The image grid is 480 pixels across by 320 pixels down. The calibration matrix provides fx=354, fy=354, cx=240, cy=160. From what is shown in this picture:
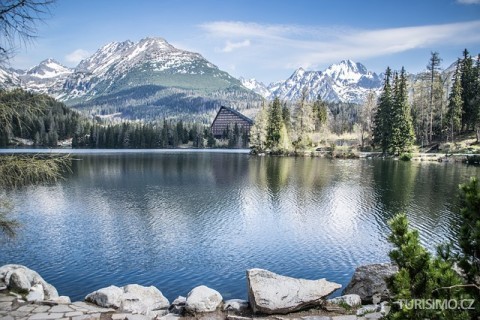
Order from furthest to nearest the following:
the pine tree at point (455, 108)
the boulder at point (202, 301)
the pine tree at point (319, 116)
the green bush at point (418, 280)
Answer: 1. the pine tree at point (319, 116)
2. the pine tree at point (455, 108)
3. the boulder at point (202, 301)
4. the green bush at point (418, 280)

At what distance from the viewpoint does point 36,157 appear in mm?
13297

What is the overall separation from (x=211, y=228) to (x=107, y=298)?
17.6 m

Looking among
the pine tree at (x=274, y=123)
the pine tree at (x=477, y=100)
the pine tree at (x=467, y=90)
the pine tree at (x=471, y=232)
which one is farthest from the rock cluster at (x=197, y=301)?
the pine tree at (x=274, y=123)

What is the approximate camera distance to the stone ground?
11555 mm

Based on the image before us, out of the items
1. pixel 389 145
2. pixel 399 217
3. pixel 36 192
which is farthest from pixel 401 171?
pixel 399 217

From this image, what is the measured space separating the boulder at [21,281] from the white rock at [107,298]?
1.94 metres

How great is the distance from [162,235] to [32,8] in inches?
820

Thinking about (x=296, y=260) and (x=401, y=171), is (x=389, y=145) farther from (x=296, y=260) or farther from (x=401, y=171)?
(x=296, y=260)

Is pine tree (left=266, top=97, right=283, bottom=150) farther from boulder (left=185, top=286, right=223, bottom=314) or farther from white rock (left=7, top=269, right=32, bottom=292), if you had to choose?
white rock (left=7, top=269, right=32, bottom=292)

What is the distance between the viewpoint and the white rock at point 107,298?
13500 mm

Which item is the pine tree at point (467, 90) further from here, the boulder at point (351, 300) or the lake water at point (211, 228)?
the boulder at point (351, 300)

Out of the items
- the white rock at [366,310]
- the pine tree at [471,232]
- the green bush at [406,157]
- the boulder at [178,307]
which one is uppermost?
the pine tree at [471,232]

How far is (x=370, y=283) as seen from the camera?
14586 millimetres

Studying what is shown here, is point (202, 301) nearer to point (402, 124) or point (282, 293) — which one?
point (282, 293)
